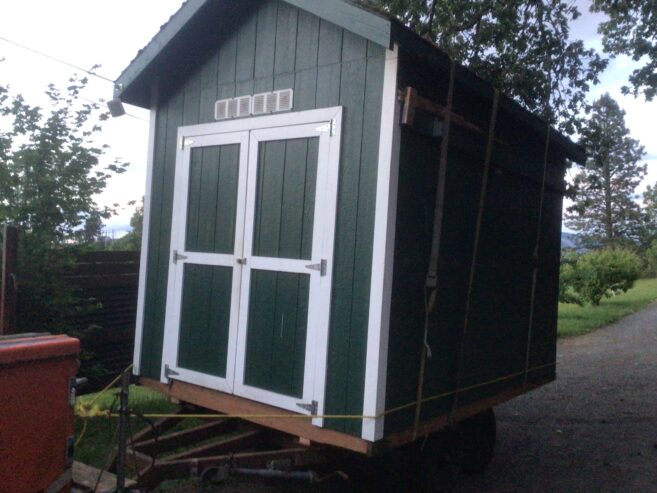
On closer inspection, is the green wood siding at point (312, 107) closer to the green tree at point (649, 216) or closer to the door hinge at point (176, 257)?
the door hinge at point (176, 257)

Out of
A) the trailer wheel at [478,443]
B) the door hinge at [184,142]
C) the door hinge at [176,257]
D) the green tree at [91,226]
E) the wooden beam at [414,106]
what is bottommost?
the trailer wheel at [478,443]

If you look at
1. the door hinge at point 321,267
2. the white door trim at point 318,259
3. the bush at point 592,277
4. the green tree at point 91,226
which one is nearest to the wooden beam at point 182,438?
the white door trim at point 318,259

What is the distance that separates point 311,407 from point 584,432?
14.4 ft

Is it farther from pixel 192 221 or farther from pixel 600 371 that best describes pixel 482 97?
pixel 600 371

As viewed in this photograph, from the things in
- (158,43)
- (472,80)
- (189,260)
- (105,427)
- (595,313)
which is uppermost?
(158,43)

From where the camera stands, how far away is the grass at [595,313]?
15320 mm

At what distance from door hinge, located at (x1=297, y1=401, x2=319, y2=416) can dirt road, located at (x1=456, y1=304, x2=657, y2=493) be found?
6.57ft

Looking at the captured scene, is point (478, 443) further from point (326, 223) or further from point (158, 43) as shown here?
point (158, 43)

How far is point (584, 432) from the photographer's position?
23.7 feet

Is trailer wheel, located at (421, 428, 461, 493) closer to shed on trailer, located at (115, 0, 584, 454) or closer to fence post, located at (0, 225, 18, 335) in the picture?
shed on trailer, located at (115, 0, 584, 454)

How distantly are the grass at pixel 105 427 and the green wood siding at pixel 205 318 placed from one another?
62 cm

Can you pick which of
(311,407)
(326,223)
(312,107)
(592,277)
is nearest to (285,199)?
(326,223)

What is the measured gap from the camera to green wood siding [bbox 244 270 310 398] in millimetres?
4188

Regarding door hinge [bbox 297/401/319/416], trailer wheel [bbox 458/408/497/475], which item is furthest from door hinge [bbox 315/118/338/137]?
trailer wheel [bbox 458/408/497/475]
